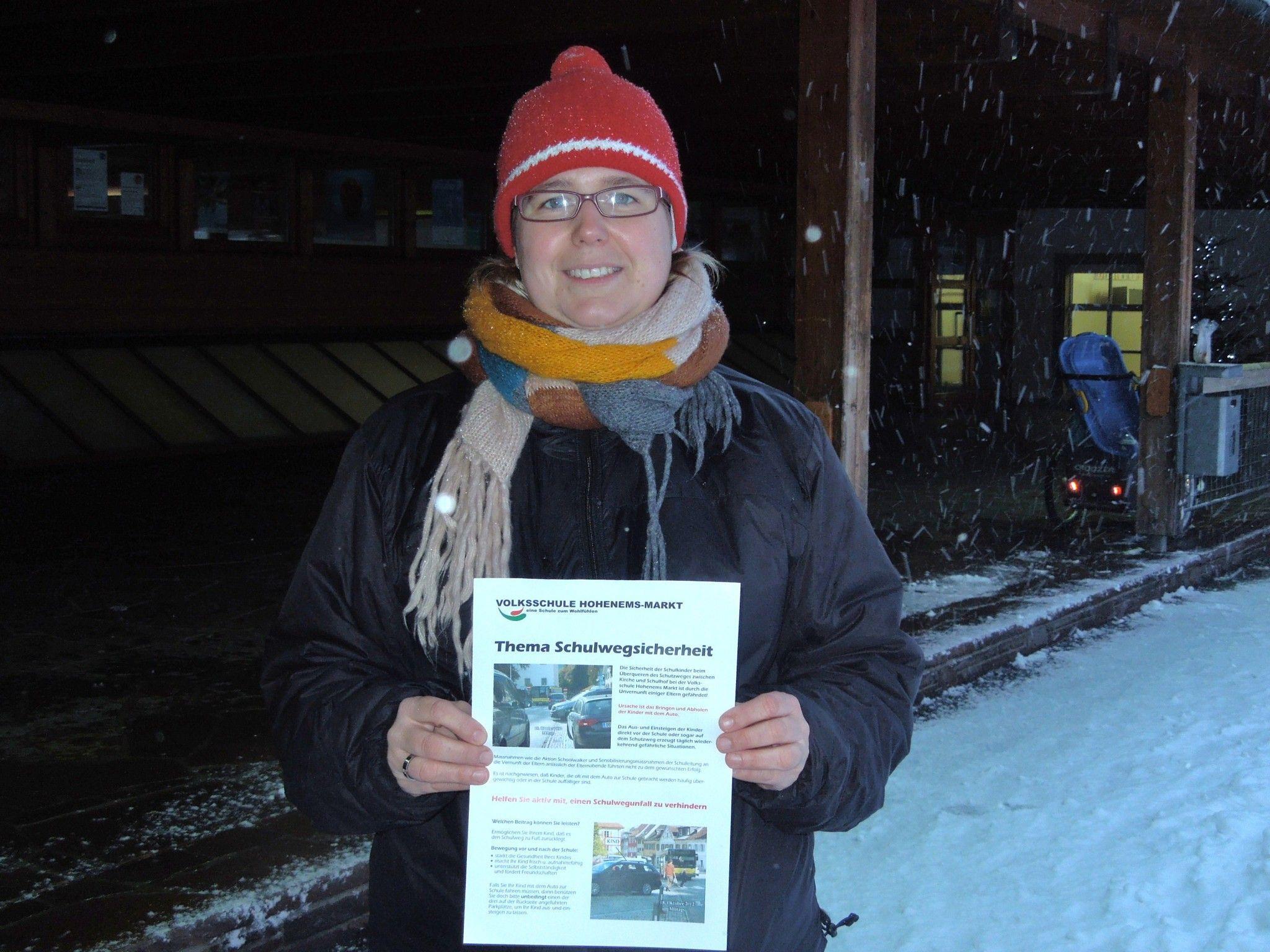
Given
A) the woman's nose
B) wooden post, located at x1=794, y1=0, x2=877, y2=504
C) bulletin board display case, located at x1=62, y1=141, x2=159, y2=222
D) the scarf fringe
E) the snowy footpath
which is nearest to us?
the scarf fringe

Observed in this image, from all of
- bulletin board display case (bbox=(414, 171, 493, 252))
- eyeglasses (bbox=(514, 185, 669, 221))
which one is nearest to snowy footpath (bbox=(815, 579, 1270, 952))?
eyeglasses (bbox=(514, 185, 669, 221))

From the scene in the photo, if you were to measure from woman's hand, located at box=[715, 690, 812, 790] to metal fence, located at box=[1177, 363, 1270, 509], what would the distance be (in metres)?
8.32

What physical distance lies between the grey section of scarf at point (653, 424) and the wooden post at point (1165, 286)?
27.0 feet

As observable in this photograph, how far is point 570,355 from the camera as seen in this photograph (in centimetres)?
194

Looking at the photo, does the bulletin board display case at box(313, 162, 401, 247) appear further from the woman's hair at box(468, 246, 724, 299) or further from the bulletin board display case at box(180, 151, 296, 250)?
the woman's hair at box(468, 246, 724, 299)

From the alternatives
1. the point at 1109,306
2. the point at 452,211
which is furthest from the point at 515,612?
the point at 1109,306

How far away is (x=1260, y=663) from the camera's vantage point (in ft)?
22.3

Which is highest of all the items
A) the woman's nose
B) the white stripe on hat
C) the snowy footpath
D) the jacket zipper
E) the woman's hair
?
the white stripe on hat

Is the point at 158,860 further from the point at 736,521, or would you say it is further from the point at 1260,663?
the point at 1260,663

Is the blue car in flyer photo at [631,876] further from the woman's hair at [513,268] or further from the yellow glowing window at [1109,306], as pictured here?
the yellow glowing window at [1109,306]

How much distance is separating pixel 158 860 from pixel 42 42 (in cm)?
724

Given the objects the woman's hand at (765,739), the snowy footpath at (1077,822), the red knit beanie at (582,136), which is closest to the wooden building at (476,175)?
the snowy footpath at (1077,822)

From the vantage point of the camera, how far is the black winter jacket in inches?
73.7

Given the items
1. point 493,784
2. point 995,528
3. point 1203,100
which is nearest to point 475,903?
point 493,784
